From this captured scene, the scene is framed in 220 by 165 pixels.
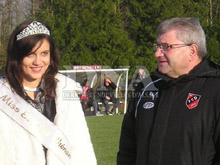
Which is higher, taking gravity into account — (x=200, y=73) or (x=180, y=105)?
(x=200, y=73)

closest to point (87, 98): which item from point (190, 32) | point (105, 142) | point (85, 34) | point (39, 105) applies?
point (85, 34)

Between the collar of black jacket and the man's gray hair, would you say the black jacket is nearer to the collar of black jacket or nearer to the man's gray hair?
the collar of black jacket

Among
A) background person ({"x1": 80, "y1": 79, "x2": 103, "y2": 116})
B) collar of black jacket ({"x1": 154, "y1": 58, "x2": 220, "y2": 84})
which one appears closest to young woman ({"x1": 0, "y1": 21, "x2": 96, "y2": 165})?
collar of black jacket ({"x1": 154, "y1": 58, "x2": 220, "y2": 84})

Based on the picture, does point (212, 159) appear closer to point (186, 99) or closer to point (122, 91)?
point (186, 99)

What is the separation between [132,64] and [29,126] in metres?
26.9

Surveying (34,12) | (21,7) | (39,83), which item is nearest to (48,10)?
(34,12)

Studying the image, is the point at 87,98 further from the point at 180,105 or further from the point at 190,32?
the point at 180,105

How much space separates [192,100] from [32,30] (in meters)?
1.37

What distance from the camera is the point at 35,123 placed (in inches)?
158

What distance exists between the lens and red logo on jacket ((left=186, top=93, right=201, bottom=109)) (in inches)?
141

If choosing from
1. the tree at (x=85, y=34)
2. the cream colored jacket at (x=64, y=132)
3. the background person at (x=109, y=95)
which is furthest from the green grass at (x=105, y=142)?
the tree at (x=85, y=34)

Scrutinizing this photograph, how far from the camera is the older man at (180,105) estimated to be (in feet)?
11.5

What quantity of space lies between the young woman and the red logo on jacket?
898mm

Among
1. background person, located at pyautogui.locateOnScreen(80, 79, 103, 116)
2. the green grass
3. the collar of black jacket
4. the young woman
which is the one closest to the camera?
the collar of black jacket
